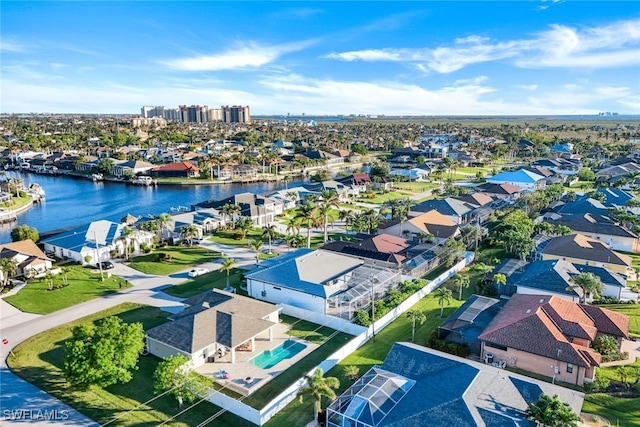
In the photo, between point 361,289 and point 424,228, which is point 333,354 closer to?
point 361,289

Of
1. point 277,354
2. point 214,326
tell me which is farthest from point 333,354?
point 214,326

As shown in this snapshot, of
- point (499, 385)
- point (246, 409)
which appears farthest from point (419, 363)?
point (246, 409)

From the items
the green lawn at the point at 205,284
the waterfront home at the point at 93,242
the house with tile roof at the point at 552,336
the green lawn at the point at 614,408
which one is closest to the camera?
the green lawn at the point at 614,408

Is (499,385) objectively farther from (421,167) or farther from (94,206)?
(421,167)

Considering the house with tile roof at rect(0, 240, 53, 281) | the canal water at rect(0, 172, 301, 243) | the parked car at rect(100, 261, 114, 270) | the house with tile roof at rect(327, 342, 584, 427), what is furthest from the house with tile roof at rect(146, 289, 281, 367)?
the canal water at rect(0, 172, 301, 243)

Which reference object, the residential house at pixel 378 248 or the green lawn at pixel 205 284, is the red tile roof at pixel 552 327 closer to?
the residential house at pixel 378 248

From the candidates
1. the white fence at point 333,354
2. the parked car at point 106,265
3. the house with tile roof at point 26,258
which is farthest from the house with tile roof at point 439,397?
the house with tile roof at point 26,258

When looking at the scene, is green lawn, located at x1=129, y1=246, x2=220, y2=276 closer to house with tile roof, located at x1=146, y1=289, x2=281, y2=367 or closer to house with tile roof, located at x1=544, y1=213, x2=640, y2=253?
house with tile roof, located at x1=146, y1=289, x2=281, y2=367
